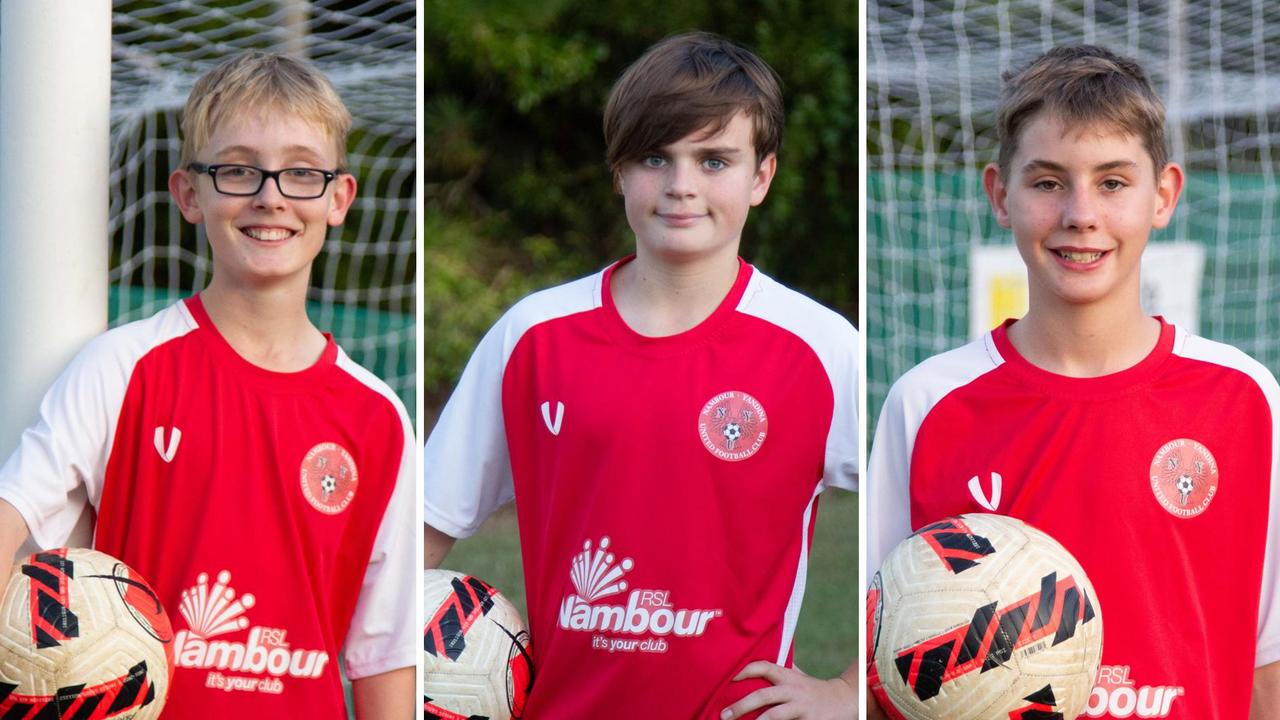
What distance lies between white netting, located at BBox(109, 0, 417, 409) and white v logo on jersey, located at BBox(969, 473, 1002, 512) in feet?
12.4

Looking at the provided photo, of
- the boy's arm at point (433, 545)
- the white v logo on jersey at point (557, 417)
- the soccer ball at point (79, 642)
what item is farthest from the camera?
the boy's arm at point (433, 545)

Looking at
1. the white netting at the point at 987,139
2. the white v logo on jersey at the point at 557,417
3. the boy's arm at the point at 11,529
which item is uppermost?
the white netting at the point at 987,139

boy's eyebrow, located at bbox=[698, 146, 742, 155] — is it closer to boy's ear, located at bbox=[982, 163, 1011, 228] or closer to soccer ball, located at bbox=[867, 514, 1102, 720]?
boy's ear, located at bbox=[982, 163, 1011, 228]

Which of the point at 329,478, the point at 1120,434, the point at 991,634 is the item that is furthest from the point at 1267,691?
the point at 329,478

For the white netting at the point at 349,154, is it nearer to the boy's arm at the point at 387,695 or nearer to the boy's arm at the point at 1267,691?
the boy's arm at the point at 387,695

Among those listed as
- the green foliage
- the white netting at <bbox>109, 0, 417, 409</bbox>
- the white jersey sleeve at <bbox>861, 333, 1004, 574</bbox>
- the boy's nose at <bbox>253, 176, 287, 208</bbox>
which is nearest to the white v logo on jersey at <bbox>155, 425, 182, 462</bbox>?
the boy's nose at <bbox>253, 176, 287, 208</bbox>

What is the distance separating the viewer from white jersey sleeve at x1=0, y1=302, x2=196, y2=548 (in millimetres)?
2225

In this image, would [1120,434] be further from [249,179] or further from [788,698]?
[249,179]

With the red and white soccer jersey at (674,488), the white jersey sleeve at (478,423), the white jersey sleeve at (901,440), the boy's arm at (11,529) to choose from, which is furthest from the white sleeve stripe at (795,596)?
the boy's arm at (11,529)

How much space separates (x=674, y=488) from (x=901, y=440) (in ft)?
1.37

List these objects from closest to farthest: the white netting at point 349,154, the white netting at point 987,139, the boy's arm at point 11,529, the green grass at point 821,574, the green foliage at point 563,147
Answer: the boy's arm at point 11,529 → the green grass at point 821,574 → the white netting at point 349,154 → the white netting at point 987,139 → the green foliage at point 563,147

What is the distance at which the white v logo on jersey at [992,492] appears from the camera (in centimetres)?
237

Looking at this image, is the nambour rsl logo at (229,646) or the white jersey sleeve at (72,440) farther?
the nambour rsl logo at (229,646)

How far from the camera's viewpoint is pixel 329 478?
2473mm
